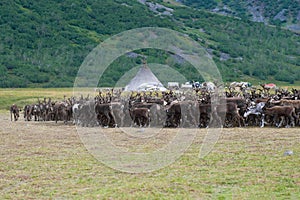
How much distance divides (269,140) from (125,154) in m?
4.62

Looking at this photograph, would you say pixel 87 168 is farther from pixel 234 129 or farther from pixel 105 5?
pixel 105 5

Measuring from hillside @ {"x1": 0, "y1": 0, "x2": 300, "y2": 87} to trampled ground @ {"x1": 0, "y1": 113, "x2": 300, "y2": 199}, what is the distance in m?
59.6

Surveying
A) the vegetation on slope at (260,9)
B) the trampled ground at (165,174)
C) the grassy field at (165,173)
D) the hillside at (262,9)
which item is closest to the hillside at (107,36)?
the hillside at (262,9)

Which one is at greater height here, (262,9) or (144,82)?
(262,9)

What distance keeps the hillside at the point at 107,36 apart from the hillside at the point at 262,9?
19869 millimetres

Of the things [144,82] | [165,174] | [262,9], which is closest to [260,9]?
[262,9]

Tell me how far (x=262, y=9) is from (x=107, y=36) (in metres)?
75.1

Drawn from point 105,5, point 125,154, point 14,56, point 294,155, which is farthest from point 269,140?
point 105,5

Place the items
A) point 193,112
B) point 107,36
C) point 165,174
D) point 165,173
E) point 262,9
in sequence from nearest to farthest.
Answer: point 165,174 → point 165,173 → point 193,112 → point 107,36 → point 262,9

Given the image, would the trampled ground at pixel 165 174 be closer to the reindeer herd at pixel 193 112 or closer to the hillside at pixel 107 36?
the reindeer herd at pixel 193 112

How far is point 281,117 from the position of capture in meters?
23.1

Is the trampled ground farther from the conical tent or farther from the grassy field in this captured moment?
the conical tent

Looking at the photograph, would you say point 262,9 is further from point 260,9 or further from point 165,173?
→ point 165,173

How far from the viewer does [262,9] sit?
168500 mm
